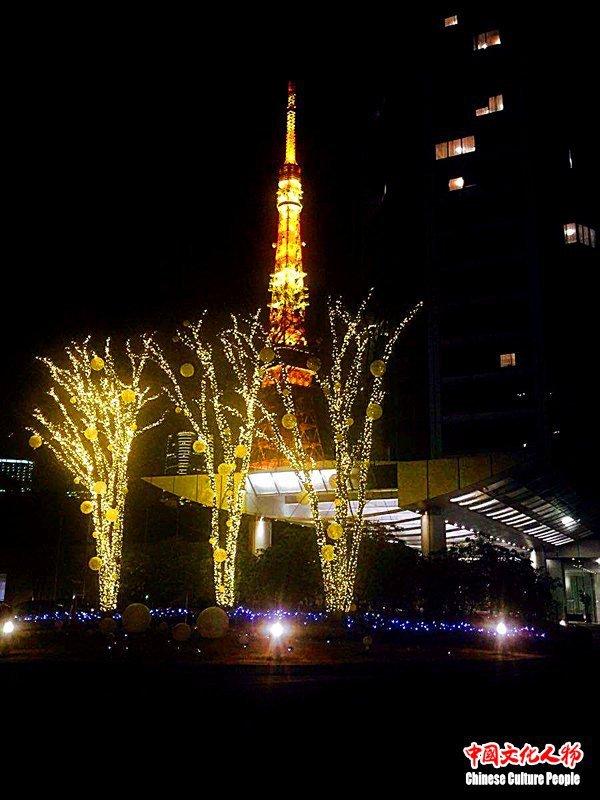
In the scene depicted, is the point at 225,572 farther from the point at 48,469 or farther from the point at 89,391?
the point at 48,469

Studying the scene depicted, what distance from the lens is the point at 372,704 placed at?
7.59 metres

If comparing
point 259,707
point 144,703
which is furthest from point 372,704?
point 144,703

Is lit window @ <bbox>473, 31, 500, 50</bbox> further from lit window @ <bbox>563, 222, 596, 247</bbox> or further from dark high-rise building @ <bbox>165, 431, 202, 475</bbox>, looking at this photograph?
dark high-rise building @ <bbox>165, 431, 202, 475</bbox>

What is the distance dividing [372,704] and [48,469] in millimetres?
30002

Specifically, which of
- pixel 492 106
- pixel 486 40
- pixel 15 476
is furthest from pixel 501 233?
pixel 15 476

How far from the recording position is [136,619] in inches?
597

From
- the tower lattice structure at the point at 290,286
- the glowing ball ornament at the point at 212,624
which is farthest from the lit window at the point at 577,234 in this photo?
the glowing ball ornament at the point at 212,624

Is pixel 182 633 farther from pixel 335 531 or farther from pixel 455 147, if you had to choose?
pixel 455 147

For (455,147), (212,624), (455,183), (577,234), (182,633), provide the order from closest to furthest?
(182,633), (212,624), (577,234), (455,183), (455,147)

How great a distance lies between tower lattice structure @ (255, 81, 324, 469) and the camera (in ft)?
164

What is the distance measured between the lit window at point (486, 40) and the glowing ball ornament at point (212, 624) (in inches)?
1834

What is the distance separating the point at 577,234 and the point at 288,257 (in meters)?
19.5

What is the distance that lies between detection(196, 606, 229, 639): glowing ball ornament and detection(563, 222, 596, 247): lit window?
39055 millimetres

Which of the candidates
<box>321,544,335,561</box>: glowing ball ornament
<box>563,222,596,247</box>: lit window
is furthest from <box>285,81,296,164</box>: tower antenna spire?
<box>321,544,335,561</box>: glowing ball ornament
